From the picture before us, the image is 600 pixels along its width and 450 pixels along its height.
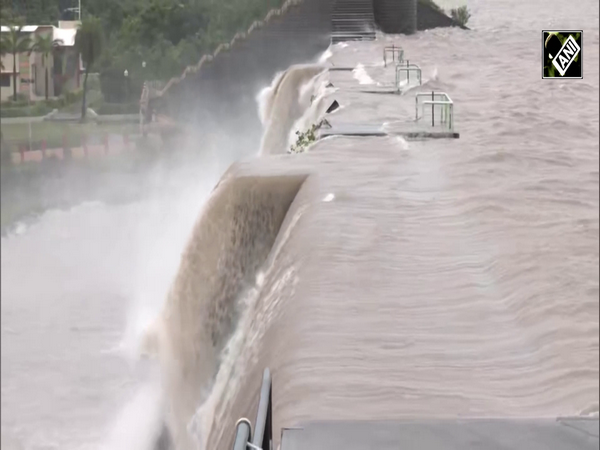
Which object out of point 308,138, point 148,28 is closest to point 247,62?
point 308,138

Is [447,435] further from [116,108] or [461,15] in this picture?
[116,108]

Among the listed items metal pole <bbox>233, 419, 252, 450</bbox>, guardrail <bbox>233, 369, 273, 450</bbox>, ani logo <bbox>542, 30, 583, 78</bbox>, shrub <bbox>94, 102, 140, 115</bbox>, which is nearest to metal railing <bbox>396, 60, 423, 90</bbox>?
ani logo <bbox>542, 30, 583, 78</bbox>

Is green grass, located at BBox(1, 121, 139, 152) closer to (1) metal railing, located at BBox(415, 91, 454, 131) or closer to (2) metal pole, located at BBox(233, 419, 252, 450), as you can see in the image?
(1) metal railing, located at BBox(415, 91, 454, 131)

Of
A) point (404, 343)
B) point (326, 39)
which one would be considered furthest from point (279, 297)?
point (326, 39)

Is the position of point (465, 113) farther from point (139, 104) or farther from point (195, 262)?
point (139, 104)

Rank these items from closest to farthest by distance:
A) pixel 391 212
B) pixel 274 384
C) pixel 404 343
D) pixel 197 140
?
pixel 274 384
pixel 404 343
pixel 391 212
pixel 197 140

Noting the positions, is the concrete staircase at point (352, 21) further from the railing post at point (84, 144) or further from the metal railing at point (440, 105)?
the railing post at point (84, 144)
